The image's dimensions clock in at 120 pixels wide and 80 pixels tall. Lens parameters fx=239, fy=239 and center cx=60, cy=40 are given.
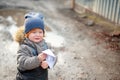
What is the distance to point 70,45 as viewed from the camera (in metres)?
6.14

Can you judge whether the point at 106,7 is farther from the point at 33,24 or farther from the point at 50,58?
the point at 50,58

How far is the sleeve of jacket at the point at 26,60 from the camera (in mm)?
2465

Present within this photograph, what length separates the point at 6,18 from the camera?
7.93m

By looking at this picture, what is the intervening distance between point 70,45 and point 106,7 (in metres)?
2.29

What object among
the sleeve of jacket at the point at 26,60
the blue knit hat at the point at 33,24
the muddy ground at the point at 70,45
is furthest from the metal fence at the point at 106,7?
the sleeve of jacket at the point at 26,60

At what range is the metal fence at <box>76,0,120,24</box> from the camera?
23.6 feet

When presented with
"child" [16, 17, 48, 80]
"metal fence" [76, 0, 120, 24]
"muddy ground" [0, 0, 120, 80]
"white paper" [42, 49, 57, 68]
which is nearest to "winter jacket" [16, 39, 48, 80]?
"child" [16, 17, 48, 80]

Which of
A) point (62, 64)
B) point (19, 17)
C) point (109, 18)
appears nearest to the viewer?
point (62, 64)

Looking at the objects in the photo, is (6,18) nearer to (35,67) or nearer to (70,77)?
(70,77)

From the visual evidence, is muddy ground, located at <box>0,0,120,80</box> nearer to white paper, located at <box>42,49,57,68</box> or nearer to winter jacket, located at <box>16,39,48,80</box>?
winter jacket, located at <box>16,39,48,80</box>

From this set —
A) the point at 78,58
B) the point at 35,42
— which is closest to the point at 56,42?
the point at 78,58

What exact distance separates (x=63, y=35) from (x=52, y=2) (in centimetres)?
401

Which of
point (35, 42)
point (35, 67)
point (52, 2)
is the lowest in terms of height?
point (52, 2)

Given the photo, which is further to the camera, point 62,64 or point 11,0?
point 11,0
